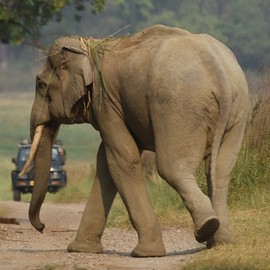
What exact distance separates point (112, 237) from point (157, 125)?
13.0ft

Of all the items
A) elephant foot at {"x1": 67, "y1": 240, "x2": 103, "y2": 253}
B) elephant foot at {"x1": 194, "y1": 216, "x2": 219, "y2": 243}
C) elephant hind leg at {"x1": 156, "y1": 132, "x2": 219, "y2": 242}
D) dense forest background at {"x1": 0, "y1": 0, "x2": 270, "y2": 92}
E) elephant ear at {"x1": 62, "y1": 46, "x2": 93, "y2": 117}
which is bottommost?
dense forest background at {"x1": 0, "y1": 0, "x2": 270, "y2": 92}

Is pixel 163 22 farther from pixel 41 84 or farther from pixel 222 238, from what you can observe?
pixel 222 238

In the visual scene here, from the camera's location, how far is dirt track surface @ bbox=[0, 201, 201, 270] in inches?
557

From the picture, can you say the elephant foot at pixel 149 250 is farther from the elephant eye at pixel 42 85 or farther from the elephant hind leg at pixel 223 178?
the elephant eye at pixel 42 85

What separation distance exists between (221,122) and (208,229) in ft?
3.33

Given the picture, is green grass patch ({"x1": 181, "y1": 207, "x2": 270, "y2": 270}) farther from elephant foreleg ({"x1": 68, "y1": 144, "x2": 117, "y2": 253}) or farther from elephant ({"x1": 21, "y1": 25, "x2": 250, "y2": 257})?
elephant foreleg ({"x1": 68, "y1": 144, "x2": 117, "y2": 253})

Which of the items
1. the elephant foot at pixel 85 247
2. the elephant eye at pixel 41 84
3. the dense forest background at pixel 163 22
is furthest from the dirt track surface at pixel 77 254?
the dense forest background at pixel 163 22

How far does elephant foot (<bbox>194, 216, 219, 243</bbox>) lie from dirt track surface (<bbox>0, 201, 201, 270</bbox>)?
0.31 metres

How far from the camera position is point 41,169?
1612cm

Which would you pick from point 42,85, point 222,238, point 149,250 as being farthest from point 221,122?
point 42,85

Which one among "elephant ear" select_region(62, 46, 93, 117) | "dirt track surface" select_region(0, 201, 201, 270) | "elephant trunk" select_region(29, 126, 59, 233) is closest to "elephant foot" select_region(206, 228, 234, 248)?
"dirt track surface" select_region(0, 201, 201, 270)

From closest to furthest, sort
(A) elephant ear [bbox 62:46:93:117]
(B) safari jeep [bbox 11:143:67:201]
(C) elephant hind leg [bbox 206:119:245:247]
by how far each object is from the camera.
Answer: (C) elephant hind leg [bbox 206:119:245:247] < (A) elephant ear [bbox 62:46:93:117] < (B) safari jeep [bbox 11:143:67:201]

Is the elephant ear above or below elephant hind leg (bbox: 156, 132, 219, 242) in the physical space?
above

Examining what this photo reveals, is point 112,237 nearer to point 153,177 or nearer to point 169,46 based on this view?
point 169,46
